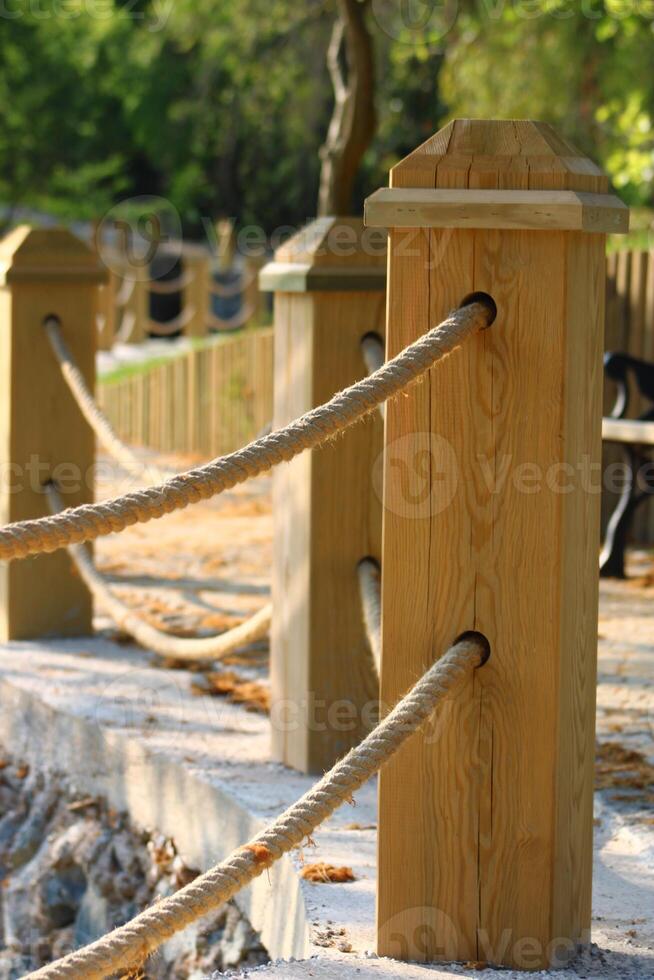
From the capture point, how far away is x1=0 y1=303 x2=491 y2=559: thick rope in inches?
85.1

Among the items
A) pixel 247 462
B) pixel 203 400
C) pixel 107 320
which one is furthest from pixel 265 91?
pixel 247 462

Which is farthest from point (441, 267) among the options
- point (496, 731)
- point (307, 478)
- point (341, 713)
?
point (341, 713)

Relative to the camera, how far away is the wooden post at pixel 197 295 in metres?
19.2

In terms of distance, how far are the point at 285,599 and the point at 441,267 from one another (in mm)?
1577

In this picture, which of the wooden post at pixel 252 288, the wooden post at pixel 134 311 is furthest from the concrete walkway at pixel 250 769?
the wooden post at pixel 134 311

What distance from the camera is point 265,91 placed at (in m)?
19.6

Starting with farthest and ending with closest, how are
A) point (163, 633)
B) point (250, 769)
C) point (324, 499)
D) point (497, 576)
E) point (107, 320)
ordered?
1. point (107, 320)
2. point (163, 633)
3. point (250, 769)
4. point (324, 499)
5. point (497, 576)

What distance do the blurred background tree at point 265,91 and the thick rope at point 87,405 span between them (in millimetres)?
4650

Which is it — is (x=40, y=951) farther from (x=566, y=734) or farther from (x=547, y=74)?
(x=547, y=74)

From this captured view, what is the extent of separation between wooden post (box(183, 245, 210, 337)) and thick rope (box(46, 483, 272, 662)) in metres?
14.0

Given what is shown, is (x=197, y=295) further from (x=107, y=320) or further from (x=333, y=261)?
(x=333, y=261)

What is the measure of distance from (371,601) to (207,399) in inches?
300

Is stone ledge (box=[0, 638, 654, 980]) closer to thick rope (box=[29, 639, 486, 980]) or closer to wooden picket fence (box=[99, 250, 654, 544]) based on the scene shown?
thick rope (box=[29, 639, 486, 980])

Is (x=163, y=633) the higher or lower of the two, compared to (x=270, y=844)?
lower
